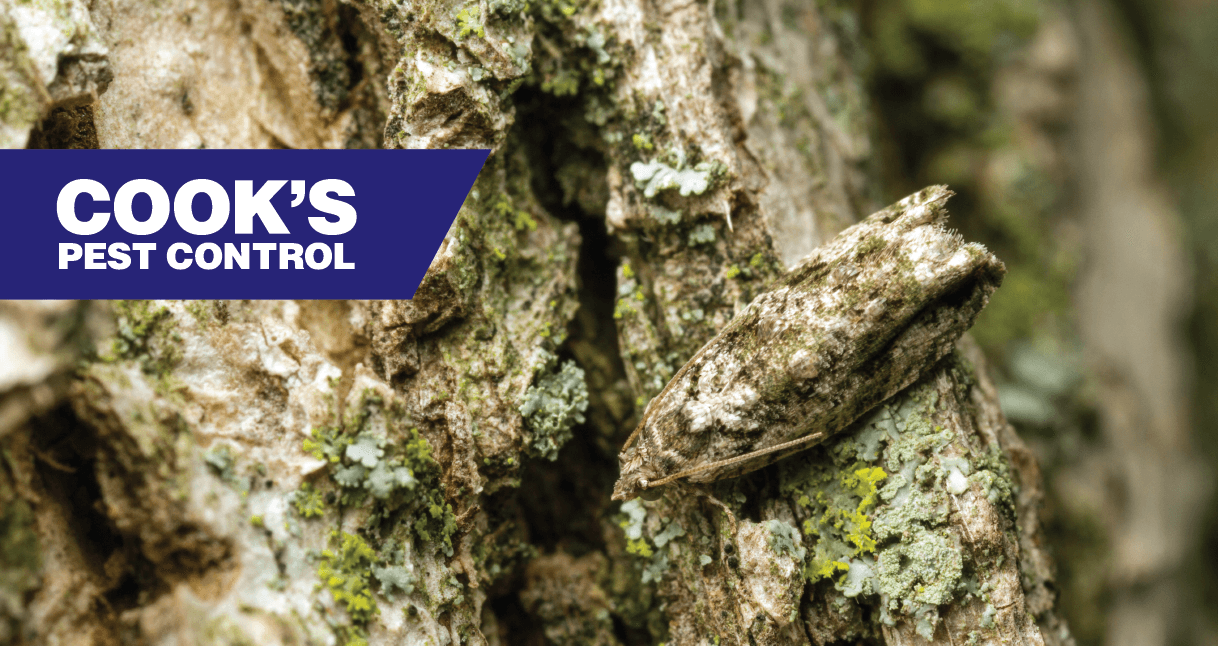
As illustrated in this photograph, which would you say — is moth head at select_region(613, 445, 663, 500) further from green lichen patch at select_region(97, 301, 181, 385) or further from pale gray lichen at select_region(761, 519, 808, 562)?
green lichen patch at select_region(97, 301, 181, 385)

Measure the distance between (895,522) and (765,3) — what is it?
3.25 m

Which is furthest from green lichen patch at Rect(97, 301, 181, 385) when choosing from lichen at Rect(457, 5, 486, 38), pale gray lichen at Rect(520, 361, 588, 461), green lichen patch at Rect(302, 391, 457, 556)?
lichen at Rect(457, 5, 486, 38)

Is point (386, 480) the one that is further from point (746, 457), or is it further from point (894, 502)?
point (894, 502)

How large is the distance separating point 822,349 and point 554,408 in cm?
132

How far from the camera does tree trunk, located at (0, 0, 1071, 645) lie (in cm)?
297

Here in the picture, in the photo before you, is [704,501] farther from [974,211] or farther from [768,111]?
[974,211]

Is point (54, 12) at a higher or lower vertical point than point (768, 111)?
higher

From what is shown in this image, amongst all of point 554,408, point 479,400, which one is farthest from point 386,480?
point 554,408

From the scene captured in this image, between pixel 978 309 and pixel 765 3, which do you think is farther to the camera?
pixel 765 3

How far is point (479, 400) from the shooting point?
353cm

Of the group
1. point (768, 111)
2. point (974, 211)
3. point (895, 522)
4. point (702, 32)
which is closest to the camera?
point (895, 522)

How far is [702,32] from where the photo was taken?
3.89 m

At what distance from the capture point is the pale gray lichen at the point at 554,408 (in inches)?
140

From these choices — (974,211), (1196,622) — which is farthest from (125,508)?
(1196,622)
